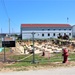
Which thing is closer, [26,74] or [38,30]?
[26,74]

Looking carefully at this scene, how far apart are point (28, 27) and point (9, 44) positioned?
56.9 m

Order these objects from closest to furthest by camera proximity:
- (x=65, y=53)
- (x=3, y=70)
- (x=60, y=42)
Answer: (x=3, y=70) < (x=65, y=53) < (x=60, y=42)

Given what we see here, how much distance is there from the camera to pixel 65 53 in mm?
14453

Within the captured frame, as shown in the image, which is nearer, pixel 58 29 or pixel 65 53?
pixel 65 53

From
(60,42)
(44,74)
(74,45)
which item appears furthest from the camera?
(60,42)

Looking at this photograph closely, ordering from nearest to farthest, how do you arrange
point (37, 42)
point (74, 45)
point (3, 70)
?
point (3, 70)
point (74, 45)
point (37, 42)

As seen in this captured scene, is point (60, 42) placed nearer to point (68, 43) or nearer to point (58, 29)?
point (68, 43)

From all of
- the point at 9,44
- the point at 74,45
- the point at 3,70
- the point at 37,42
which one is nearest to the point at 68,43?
the point at 74,45

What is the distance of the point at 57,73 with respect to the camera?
10.8 m

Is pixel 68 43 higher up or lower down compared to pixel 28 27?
lower down

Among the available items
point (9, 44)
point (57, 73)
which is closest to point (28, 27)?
point (9, 44)

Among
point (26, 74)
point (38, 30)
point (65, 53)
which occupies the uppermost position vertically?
point (38, 30)

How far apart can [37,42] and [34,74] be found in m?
46.7

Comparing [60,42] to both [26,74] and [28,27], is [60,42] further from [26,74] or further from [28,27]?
[26,74]
